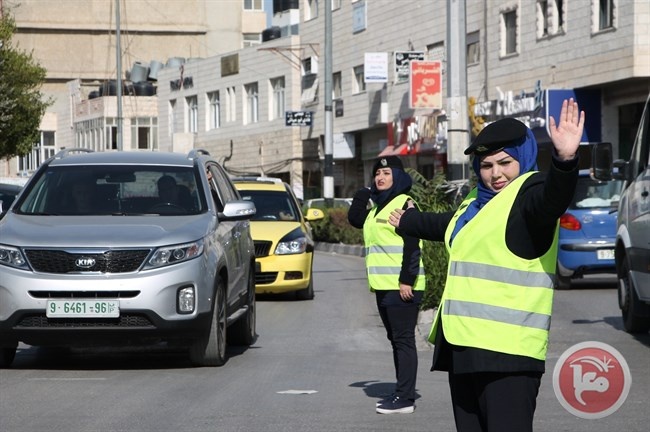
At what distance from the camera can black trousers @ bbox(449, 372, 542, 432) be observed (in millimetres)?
5109

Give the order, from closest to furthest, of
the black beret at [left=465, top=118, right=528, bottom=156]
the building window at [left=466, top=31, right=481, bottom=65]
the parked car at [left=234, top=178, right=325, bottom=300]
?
1. the black beret at [left=465, top=118, right=528, bottom=156]
2. the parked car at [left=234, top=178, right=325, bottom=300]
3. the building window at [left=466, top=31, right=481, bottom=65]

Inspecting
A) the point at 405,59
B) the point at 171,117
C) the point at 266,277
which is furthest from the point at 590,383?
the point at 171,117

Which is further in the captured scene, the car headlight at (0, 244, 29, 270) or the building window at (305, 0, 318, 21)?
the building window at (305, 0, 318, 21)

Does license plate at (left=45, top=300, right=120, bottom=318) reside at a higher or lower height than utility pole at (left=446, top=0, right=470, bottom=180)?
lower

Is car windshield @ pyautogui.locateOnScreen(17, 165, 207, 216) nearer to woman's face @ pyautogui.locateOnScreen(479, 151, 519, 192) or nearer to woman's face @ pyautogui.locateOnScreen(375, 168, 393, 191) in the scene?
woman's face @ pyautogui.locateOnScreen(375, 168, 393, 191)

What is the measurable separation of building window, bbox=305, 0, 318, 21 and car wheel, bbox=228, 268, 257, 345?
44.3 metres

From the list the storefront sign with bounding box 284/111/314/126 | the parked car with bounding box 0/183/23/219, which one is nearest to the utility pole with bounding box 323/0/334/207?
the storefront sign with bounding box 284/111/314/126

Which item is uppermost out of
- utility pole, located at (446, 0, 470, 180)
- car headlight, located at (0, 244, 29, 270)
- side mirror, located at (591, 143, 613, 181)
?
utility pole, located at (446, 0, 470, 180)

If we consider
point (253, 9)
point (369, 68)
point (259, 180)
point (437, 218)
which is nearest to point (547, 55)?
point (369, 68)

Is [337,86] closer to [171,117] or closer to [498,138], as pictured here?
[171,117]

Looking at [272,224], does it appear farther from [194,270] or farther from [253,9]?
[253,9]

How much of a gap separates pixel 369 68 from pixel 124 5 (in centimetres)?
4635

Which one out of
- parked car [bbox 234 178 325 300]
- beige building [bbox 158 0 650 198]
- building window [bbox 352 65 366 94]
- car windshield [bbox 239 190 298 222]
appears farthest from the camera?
building window [bbox 352 65 366 94]

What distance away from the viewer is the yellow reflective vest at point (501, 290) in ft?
16.8
